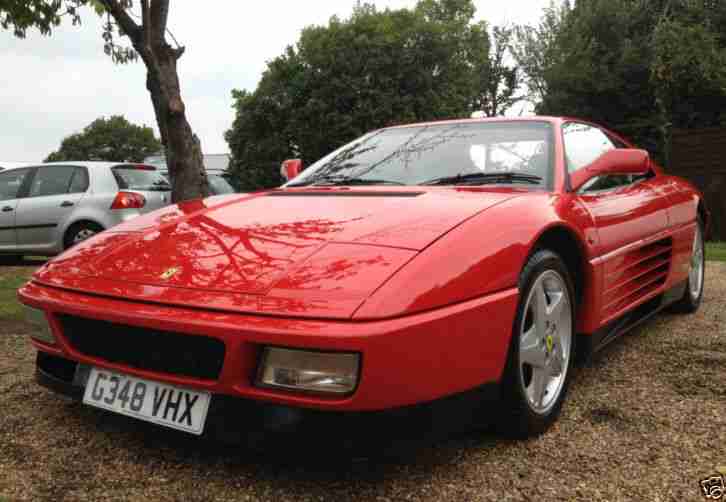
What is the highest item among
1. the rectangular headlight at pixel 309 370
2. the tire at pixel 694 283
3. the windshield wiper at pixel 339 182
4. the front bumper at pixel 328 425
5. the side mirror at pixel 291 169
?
the side mirror at pixel 291 169

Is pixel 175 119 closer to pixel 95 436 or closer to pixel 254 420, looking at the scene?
pixel 95 436

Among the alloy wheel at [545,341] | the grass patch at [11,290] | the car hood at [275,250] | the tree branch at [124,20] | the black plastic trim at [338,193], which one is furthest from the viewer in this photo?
the tree branch at [124,20]

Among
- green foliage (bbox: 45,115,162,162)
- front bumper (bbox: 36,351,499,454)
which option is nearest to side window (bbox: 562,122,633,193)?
front bumper (bbox: 36,351,499,454)

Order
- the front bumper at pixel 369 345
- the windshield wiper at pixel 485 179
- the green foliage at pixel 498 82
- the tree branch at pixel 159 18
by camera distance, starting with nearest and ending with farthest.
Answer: the front bumper at pixel 369 345
the windshield wiper at pixel 485 179
the tree branch at pixel 159 18
the green foliage at pixel 498 82

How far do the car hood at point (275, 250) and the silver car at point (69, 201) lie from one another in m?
4.76

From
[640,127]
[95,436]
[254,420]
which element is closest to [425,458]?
[254,420]

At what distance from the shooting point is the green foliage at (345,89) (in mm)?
27281

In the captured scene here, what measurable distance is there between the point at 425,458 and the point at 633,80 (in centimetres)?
2498

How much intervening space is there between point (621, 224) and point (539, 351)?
93 centimetres

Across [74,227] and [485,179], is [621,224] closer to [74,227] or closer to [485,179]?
[485,179]

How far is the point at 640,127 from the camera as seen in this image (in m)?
23.8

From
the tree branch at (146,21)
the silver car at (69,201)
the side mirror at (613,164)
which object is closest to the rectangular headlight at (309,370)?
the side mirror at (613,164)

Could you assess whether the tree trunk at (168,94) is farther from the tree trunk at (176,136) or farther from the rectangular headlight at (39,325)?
the rectangular headlight at (39,325)

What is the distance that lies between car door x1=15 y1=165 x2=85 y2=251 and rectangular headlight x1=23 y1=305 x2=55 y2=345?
5.43m
